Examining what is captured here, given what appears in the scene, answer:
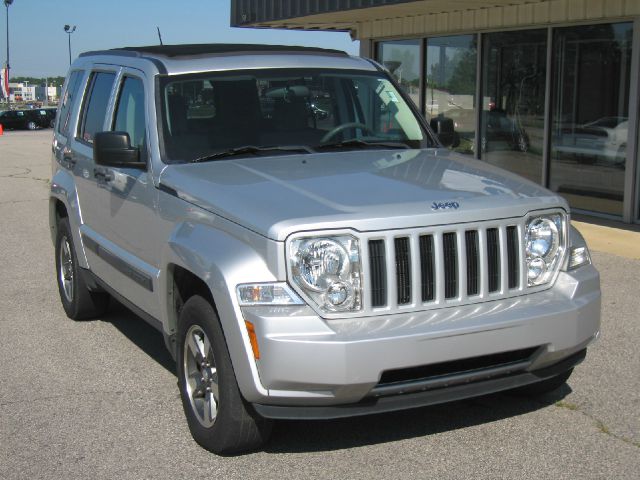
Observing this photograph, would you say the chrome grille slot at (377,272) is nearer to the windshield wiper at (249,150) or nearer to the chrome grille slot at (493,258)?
the chrome grille slot at (493,258)

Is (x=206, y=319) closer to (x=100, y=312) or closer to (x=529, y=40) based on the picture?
(x=100, y=312)

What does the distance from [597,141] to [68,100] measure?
7.29 m

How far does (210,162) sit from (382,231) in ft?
4.75

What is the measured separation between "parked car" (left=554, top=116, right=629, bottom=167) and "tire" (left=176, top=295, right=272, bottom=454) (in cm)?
825

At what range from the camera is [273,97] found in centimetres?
552

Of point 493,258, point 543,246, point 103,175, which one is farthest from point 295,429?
point 103,175

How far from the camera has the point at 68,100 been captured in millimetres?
7270

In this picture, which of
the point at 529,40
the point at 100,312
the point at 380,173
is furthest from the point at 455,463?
the point at 529,40

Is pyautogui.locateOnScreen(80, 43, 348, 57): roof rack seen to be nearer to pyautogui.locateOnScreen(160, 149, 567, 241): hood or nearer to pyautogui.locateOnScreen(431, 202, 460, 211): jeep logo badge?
pyautogui.locateOnScreen(160, 149, 567, 241): hood

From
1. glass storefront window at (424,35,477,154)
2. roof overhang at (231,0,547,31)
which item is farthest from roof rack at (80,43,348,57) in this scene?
glass storefront window at (424,35,477,154)

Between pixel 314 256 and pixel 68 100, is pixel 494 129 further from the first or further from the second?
pixel 314 256

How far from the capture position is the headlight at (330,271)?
3949mm

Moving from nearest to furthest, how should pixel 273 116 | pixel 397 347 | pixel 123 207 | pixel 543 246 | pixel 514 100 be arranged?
1. pixel 397 347
2. pixel 543 246
3. pixel 273 116
4. pixel 123 207
5. pixel 514 100

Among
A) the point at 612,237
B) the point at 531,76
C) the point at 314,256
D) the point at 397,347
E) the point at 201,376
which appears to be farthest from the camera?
the point at 531,76
